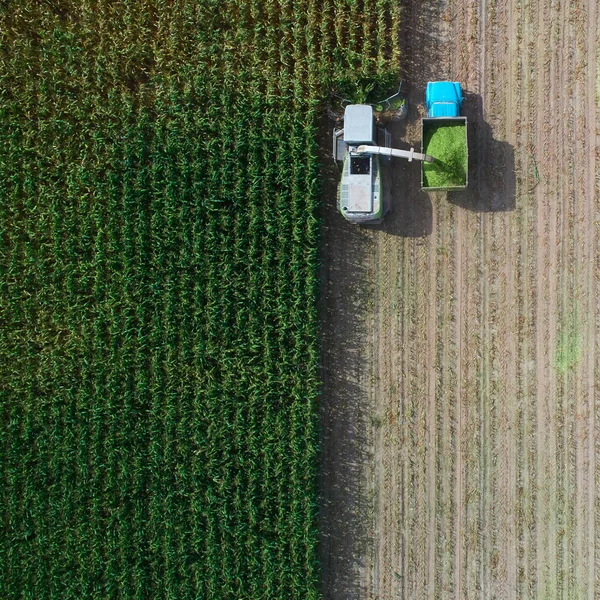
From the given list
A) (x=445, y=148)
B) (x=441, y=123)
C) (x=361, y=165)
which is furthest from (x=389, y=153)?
(x=441, y=123)

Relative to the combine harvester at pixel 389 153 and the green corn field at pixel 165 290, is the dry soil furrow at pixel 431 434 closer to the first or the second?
the combine harvester at pixel 389 153

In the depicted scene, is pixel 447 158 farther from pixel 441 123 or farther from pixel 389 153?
pixel 389 153

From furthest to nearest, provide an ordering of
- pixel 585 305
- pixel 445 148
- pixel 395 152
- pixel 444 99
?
pixel 585 305, pixel 444 99, pixel 445 148, pixel 395 152

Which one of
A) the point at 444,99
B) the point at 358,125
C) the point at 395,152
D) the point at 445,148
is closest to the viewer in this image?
the point at 395,152

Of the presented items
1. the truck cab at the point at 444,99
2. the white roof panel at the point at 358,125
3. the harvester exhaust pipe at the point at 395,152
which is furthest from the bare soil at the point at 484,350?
the white roof panel at the point at 358,125

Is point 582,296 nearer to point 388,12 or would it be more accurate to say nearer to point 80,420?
point 388,12

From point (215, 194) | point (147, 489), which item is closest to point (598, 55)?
point (215, 194)

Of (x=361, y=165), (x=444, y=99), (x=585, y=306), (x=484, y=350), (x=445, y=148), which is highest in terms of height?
(x=444, y=99)
